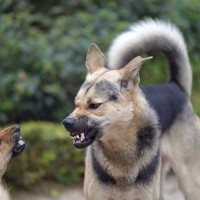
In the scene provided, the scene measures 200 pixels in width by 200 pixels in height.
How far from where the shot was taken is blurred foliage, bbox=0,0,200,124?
9047mm

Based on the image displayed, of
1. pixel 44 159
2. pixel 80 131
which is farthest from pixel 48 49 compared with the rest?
pixel 80 131

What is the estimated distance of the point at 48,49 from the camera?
Result: 9.14 metres

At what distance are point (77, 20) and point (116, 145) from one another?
11.4 feet

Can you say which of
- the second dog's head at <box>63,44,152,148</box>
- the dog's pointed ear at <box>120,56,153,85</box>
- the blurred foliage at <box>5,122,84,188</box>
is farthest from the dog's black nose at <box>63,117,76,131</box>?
the blurred foliage at <box>5,122,84,188</box>

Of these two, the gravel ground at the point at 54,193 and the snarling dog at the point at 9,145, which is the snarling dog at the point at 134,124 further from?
the gravel ground at the point at 54,193

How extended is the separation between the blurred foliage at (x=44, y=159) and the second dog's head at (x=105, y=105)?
6.87ft

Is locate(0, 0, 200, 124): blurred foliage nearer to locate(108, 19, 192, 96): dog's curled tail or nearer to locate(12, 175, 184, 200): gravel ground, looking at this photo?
locate(12, 175, 184, 200): gravel ground

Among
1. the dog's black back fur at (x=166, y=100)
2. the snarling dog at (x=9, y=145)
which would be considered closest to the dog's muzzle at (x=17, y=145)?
the snarling dog at (x=9, y=145)

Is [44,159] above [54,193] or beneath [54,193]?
above

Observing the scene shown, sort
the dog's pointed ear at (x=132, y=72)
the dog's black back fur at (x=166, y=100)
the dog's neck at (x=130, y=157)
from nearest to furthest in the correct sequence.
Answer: the dog's pointed ear at (x=132, y=72) < the dog's neck at (x=130, y=157) < the dog's black back fur at (x=166, y=100)

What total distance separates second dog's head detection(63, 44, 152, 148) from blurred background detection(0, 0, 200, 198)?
2194 millimetres

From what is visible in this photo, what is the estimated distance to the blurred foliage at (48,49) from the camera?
905 centimetres

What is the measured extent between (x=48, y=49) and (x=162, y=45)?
78.9 inches

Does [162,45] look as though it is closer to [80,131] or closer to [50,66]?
[80,131]
